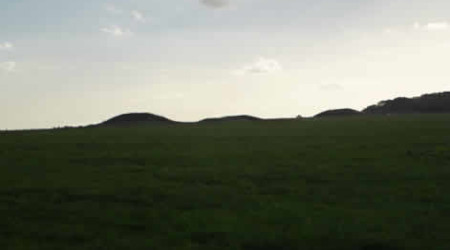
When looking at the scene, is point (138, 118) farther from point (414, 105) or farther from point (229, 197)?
point (229, 197)

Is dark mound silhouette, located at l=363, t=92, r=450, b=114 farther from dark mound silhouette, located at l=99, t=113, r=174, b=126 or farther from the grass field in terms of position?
the grass field

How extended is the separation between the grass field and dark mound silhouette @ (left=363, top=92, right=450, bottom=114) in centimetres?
5672

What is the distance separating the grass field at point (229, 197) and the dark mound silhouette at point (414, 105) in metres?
56.7

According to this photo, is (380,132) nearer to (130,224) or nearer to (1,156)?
(1,156)

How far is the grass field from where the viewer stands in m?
12.4

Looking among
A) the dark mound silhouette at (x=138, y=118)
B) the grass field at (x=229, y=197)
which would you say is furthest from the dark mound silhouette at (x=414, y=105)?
the grass field at (x=229, y=197)

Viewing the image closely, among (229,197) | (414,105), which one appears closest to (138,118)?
(414,105)

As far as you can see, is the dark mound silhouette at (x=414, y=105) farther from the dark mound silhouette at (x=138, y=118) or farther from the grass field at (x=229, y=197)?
the grass field at (x=229, y=197)

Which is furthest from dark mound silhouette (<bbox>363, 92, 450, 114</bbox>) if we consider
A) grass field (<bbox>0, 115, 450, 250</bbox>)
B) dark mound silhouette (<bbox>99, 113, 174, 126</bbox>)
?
grass field (<bbox>0, 115, 450, 250</bbox>)

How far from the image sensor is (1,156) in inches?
1039

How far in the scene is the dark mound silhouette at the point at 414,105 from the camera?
83.7 metres

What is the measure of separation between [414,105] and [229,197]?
7520 cm

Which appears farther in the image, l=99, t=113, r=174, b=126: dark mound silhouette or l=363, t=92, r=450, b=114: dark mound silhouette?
l=363, t=92, r=450, b=114: dark mound silhouette

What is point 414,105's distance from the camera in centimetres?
8762
